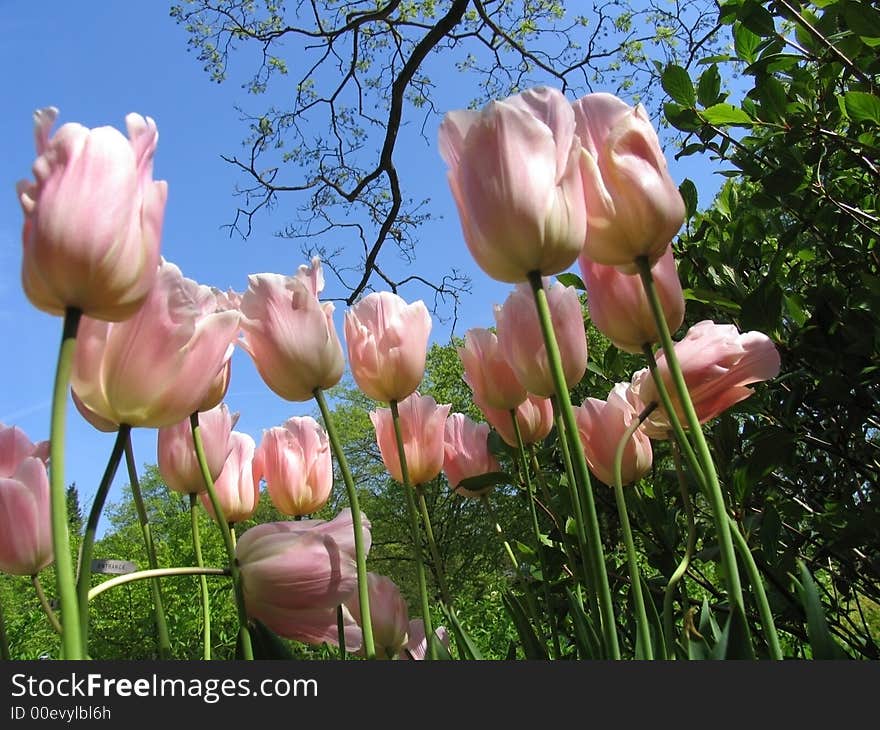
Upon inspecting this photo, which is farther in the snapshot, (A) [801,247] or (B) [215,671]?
(A) [801,247]

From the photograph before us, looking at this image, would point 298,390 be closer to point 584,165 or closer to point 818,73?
point 584,165

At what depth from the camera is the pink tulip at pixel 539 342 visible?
747 mm

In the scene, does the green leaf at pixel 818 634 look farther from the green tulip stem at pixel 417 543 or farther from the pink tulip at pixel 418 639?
the pink tulip at pixel 418 639

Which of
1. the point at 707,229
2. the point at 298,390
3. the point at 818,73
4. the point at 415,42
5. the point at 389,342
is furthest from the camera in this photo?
the point at 415,42

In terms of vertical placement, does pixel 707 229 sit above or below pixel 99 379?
above

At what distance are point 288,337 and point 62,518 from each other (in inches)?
15.0

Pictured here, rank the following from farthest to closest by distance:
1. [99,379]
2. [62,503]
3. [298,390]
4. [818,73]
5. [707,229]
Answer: [707,229] → [818,73] → [298,390] → [99,379] → [62,503]

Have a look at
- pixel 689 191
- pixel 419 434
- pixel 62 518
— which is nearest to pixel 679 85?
pixel 689 191

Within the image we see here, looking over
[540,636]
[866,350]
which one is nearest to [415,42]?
[866,350]

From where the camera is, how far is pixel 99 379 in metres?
0.47

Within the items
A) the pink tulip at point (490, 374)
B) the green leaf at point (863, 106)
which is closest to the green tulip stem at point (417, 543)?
the pink tulip at point (490, 374)

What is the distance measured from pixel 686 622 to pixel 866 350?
76cm

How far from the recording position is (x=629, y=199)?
58cm

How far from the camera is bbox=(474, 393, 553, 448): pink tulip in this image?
0.93 meters
